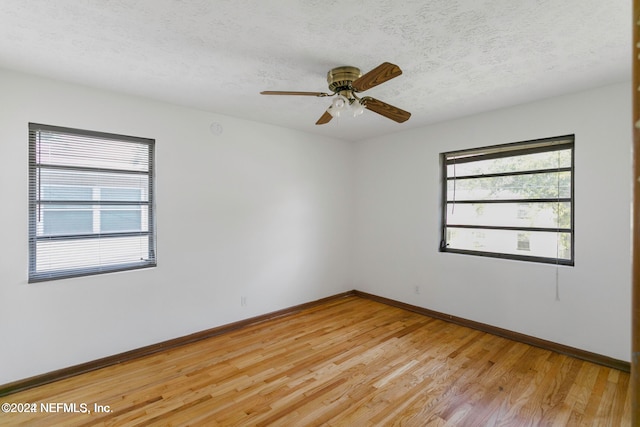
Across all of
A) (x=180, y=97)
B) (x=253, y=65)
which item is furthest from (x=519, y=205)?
(x=180, y=97)

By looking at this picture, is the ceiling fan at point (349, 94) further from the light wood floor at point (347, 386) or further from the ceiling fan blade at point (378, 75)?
the light wood floor at point (347, 386)

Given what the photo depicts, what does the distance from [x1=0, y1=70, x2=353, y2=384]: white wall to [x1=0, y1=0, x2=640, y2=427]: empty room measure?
0.02m

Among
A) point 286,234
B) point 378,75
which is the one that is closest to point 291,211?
point 286,234

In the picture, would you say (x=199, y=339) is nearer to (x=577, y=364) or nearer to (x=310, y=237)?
(x=310, y=237)

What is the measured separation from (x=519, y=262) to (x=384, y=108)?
2.31 meters

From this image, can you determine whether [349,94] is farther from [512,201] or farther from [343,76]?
[512,201]

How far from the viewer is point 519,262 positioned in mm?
3465

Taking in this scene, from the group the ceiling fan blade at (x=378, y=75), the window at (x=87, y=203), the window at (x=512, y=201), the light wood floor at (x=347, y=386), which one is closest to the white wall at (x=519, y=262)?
the window at (x=512, y=201)

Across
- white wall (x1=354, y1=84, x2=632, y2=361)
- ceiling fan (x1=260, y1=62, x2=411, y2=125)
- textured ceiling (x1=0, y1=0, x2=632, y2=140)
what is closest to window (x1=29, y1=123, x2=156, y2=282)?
textured ceiling (x1=0, y1=0, x2=632, y2=140)

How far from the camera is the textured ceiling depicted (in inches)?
74.2

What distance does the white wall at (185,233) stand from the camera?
2607mm

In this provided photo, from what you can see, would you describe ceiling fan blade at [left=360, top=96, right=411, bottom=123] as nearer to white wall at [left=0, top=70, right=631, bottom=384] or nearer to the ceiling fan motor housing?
the ceiling fan motor housing

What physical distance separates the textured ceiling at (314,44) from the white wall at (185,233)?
0.31 meters

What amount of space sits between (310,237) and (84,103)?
9.88ft
